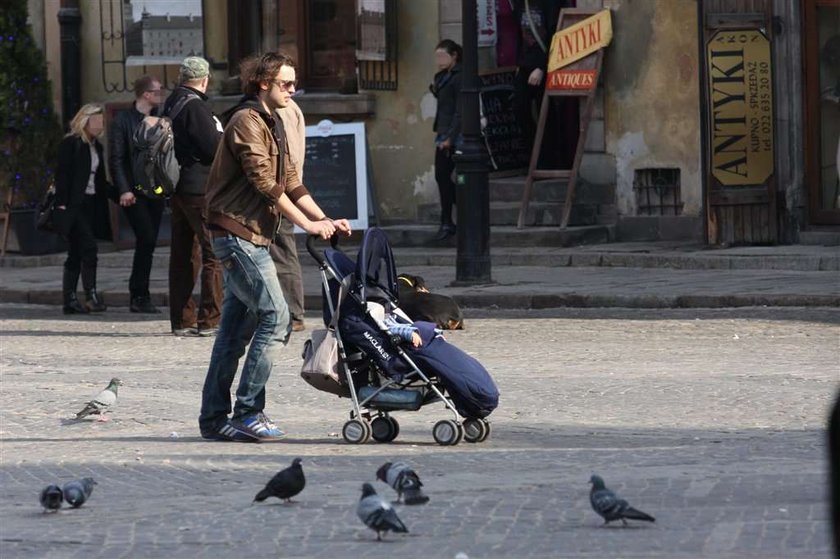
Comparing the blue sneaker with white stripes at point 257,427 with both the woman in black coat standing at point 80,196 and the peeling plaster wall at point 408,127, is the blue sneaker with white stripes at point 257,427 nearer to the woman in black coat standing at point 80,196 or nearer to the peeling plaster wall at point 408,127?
the woman in black coat standing at point 80,196

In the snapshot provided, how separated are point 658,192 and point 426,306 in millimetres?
6019

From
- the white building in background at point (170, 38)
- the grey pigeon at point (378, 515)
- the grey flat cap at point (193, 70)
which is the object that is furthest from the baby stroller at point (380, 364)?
the white building in background at point (170, 38)

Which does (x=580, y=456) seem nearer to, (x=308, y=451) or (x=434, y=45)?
(x=308, y=451)

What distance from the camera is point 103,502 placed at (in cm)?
806

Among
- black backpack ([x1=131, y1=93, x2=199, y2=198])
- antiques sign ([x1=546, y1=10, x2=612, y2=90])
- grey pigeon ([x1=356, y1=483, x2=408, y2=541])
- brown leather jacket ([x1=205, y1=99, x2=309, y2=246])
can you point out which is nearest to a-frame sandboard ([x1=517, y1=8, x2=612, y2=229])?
antiques sign ([x1=546, y1=10, x2=612, y2=90])

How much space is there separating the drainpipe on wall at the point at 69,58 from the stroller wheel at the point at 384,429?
13.8m

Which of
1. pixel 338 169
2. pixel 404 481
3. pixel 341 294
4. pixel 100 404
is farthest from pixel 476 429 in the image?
pixel 338 169

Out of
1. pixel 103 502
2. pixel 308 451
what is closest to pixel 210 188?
pixel 308 451

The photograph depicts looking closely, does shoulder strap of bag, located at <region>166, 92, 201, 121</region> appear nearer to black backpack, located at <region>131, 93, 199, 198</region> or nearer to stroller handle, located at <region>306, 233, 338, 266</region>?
black backpack, located at <region>131, 93, 199, 198</region>

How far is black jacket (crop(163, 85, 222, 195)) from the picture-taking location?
13609mm

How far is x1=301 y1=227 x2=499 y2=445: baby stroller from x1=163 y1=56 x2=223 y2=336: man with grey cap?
4150mm

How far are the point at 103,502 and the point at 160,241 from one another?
544 inches

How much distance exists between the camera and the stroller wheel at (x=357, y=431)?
9367mm

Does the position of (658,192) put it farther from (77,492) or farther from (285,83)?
(77,492)
